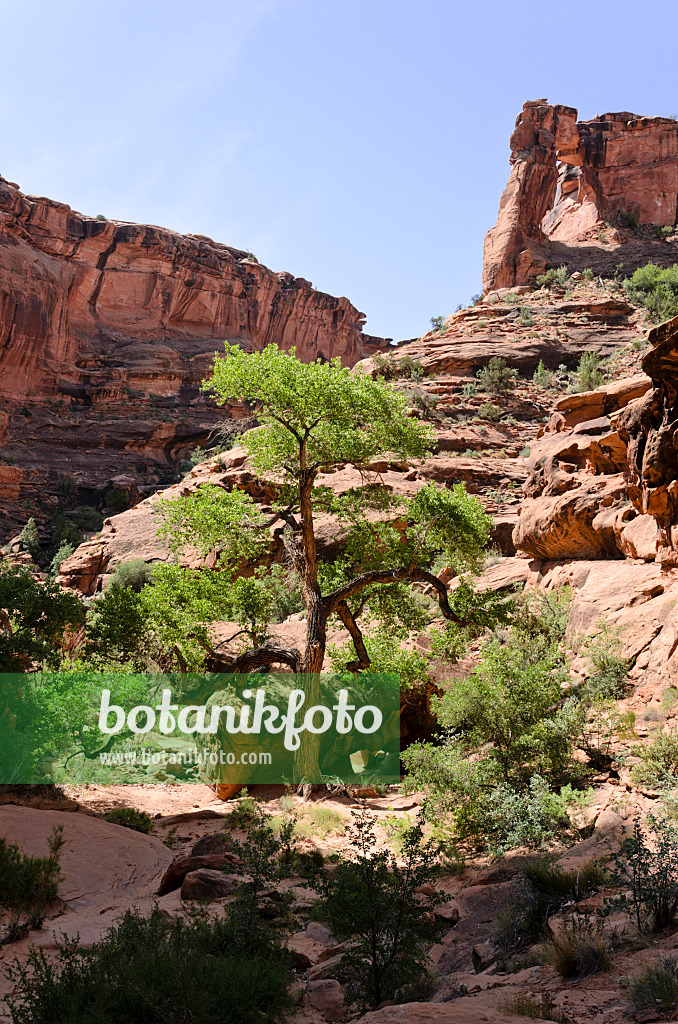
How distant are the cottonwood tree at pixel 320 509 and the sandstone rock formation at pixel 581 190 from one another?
4263cm

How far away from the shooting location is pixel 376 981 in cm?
466

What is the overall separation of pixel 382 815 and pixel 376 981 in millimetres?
6646

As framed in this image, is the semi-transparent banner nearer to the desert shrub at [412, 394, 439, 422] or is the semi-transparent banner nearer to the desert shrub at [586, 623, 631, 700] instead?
the desert shrub at [586, 623, 631, 700]

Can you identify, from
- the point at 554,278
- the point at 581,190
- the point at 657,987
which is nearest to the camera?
the point at 657,987

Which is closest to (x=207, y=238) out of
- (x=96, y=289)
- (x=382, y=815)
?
(x=96, y=289)

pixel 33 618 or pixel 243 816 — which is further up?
pixel 33 618

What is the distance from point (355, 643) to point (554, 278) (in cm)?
4442

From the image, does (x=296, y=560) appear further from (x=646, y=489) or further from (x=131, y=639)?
(x=646, y=489)

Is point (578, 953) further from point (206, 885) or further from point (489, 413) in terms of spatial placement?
point (489, 413)

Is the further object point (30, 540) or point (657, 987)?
point (30, 540)

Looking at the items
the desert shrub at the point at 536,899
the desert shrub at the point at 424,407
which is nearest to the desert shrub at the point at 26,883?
the desert shrub at the point at 536,899

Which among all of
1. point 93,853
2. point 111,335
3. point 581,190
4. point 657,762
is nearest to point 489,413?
point 657,762

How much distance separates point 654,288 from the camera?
4344 centimetres

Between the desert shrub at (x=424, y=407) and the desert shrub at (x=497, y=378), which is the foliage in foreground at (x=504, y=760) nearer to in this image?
the desert shrub at (x=424, y=407)
